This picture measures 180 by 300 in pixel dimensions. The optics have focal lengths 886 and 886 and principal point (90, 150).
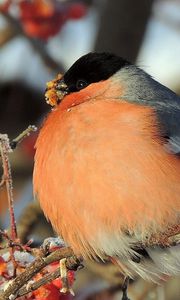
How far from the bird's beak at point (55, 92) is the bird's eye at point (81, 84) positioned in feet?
0.15

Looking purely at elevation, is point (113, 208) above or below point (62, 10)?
below

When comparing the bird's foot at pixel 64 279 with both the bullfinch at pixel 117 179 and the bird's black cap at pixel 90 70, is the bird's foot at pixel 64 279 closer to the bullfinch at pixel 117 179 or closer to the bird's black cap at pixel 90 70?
the bullfinch at pixel 117 179

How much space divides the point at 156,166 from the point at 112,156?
15 centimetres

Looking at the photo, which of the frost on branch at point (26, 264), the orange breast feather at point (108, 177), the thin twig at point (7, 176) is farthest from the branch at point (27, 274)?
the orange breast feather at point (108, 177)

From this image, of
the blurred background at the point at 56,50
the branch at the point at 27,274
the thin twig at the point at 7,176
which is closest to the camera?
the branch at the point at 27,274

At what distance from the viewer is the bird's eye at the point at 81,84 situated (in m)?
3.20

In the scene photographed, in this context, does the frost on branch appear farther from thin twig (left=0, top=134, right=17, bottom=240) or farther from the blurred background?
the blurred background

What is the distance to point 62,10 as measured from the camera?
4.15m

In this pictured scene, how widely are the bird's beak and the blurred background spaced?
744mm

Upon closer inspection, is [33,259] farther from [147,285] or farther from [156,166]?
[147,285]

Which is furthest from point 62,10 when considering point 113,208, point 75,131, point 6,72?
point 113,208

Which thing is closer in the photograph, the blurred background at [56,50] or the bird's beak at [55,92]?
the bird's beak at [55,92]

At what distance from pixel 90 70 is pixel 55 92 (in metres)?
0.15

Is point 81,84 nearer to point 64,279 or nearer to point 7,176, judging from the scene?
point 7,176
